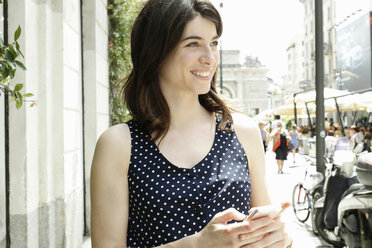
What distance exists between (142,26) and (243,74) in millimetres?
65754

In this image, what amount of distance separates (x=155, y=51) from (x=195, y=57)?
0.17 m

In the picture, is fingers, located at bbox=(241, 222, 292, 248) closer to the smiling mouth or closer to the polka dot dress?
the polka dot dress

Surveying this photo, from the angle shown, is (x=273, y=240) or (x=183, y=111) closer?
(x=273, y=240)

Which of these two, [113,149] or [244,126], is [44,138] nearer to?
[113,149]

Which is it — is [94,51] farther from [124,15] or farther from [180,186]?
[180,186]

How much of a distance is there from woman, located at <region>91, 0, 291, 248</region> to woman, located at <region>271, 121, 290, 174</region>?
1276 cm

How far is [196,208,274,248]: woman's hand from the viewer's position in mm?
1346

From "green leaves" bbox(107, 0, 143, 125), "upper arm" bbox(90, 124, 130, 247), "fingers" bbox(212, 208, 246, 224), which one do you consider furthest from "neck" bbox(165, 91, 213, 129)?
"green leaves" bbox(107, 0, 143, 125)

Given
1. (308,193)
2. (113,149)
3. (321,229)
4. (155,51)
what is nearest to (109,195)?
(113,149)

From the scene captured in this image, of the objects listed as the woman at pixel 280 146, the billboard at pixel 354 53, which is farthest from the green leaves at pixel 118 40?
the billboard at pixel 354 53

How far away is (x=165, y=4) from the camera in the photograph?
1.75 metres

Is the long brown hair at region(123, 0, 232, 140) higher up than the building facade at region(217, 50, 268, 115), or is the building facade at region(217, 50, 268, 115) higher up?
the building facade at region(217, 50, 268, 115)

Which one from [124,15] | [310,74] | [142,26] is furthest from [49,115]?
[310,74]

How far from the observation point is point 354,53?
34.5 m
